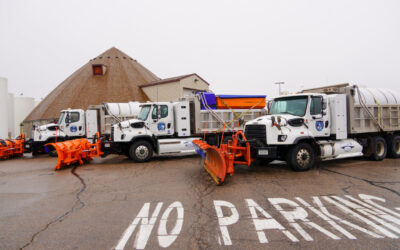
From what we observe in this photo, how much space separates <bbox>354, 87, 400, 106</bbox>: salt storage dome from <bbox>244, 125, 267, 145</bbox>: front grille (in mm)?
4221

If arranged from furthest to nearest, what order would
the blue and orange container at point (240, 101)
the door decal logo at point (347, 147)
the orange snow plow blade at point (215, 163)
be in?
the blue and orange container at point (240, 101) < the door decal logo at point (347, 147) < the orange snow plow blade at point (215, 163)

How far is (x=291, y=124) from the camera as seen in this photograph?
8.53 m

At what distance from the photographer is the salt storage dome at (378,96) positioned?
33.8ft

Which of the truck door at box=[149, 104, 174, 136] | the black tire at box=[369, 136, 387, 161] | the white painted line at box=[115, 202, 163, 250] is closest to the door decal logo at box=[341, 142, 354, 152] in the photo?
the black tire at box=[369, 136, 387, 161]

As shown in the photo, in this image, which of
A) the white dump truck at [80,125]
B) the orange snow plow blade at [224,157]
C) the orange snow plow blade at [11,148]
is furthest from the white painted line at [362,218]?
the orange snow plow blade at [11,148]

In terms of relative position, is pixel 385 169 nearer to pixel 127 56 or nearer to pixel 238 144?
pixel 238 144

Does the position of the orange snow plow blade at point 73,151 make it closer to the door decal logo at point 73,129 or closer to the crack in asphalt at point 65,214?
the crack in asphalt at point 65,214

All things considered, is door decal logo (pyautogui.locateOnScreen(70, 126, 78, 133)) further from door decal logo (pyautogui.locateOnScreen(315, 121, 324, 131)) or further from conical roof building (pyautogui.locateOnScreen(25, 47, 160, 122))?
conical roof building (pyautogui.locateOnScreen(25, 47, 160, 122))

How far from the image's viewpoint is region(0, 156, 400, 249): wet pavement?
3922mm

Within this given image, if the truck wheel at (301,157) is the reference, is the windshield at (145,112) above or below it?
above

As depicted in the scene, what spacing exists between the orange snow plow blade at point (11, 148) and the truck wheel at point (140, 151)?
8945 mm

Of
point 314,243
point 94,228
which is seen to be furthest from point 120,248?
point 314,243

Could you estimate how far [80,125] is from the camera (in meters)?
16.0

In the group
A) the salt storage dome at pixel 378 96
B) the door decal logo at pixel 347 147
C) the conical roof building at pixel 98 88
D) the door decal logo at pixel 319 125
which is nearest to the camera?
the door decal logo at pixel 319 125
